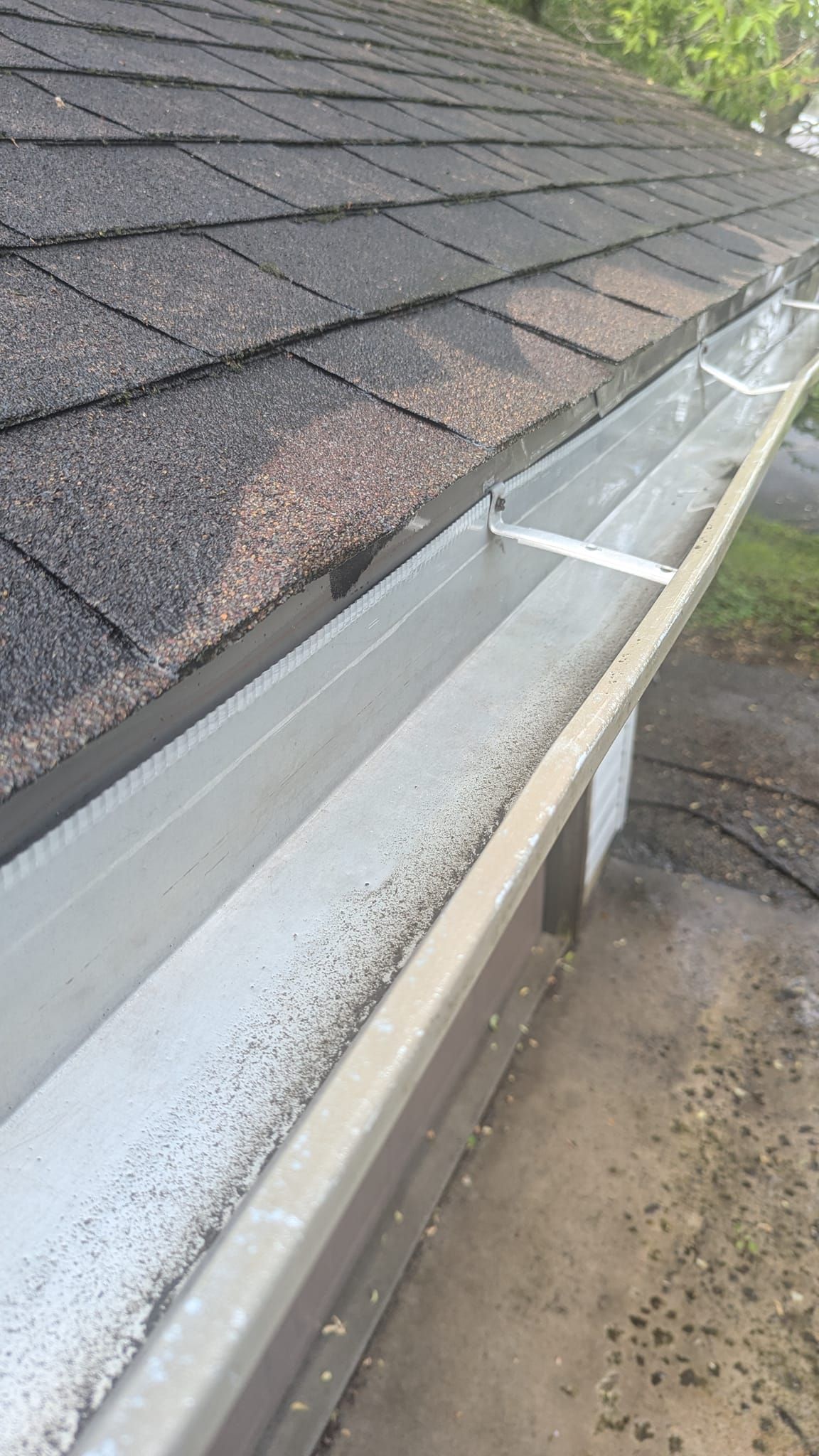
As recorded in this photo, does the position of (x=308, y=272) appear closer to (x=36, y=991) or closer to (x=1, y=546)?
(x=1, y=546)

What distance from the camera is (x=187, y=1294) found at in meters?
0.61

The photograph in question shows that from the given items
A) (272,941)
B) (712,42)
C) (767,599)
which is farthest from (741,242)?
(712,42)

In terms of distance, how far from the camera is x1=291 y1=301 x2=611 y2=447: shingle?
4.33ft

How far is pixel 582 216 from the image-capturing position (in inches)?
105

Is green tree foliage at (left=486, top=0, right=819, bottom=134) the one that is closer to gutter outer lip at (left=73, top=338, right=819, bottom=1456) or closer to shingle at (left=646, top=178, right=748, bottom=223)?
shingle at (left=646, top=178, right=748, bottom=223)

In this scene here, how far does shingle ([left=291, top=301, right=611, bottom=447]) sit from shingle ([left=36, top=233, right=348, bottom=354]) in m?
0.08

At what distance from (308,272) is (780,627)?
22.4 feet

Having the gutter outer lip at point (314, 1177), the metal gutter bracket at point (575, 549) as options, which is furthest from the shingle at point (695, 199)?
the gutter outer lip at point (314, 1177)

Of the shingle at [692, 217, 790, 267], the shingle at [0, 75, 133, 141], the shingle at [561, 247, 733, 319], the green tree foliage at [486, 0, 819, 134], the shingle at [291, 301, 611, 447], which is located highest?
the green tree foliage at [486, 0, 819, 134]

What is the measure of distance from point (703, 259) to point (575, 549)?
189 centimetres

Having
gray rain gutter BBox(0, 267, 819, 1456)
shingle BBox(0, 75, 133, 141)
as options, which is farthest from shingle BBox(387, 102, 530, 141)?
gray rain gutter BBox(0, 267, 819, 1456)

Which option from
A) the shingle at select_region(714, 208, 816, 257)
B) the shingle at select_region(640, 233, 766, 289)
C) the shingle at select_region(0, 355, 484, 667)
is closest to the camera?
the shingle at select_region(0, 355, 484, 667)

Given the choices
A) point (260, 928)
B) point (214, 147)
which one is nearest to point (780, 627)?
point (214, 147)

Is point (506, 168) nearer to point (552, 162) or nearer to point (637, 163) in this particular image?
point (552, 162)
